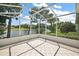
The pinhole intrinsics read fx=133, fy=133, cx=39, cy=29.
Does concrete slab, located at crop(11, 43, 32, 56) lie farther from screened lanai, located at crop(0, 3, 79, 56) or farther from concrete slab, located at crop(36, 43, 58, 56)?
concrete slab, located at crop(36, 43, 58, 56)

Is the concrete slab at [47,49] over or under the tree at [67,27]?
under

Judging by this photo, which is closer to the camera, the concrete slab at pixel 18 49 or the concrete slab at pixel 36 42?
the concrete slab at pixel 18 49

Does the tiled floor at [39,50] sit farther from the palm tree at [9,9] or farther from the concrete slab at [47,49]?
the palm tree at [9,9]

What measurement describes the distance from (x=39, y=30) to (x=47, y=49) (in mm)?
452

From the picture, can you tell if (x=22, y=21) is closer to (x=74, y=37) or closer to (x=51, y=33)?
(x=51, y=33)

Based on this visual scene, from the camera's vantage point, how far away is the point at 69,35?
2816 millimetres

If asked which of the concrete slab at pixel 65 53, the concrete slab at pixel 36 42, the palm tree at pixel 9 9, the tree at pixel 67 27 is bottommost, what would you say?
the concrete slab at pixel 65 53

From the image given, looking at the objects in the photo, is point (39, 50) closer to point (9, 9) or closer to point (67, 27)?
point (67, 27)

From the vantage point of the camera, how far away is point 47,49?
2.83 metres

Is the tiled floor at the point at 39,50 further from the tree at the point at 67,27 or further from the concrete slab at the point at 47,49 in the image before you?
the tree at the point at 67,27

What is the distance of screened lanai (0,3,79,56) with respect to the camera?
2797 mm

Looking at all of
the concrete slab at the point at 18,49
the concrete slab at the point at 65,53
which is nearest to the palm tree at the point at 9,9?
the concrete slab at the point at 18,49

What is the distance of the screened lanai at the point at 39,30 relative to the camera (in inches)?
110

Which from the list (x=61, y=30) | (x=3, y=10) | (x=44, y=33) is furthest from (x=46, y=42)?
(x=3, y=10)
